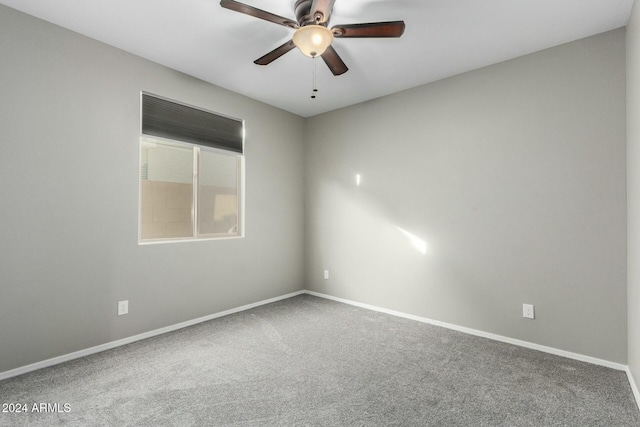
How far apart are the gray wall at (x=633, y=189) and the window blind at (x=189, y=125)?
11.5ft

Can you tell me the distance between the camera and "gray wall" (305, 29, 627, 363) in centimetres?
243

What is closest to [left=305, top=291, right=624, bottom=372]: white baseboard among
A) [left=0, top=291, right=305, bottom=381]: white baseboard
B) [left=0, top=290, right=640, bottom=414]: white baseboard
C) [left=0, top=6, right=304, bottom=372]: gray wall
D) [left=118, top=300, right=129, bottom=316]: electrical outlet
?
[left=0, top=290, right=640, bottom=414]: white baseboard

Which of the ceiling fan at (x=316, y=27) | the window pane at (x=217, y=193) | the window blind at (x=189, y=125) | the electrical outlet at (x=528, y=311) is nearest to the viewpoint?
the ceiling fan at (x=316, y=27)

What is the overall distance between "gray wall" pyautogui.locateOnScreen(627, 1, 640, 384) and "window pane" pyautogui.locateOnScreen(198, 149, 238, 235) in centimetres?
357

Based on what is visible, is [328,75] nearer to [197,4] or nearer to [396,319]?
[197,4]

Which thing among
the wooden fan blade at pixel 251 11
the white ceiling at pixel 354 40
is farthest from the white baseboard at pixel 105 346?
the wooden fan blade at pixel 251 11

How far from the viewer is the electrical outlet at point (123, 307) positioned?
9.03 feet

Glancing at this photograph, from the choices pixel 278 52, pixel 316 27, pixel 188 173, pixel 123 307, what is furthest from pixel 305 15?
pixel 123 307

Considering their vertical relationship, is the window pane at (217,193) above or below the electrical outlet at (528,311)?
above

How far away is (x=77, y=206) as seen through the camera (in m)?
2.53

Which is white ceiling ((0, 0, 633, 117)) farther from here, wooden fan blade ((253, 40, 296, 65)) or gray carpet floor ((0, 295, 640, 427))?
gray carpet floor ((0, 295, 640, 427))

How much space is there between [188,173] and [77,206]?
1.11 m

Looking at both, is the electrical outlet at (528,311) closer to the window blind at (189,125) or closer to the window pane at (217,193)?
the window pane at (217,193)

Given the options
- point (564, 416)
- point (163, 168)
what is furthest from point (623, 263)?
point (163, 168)
